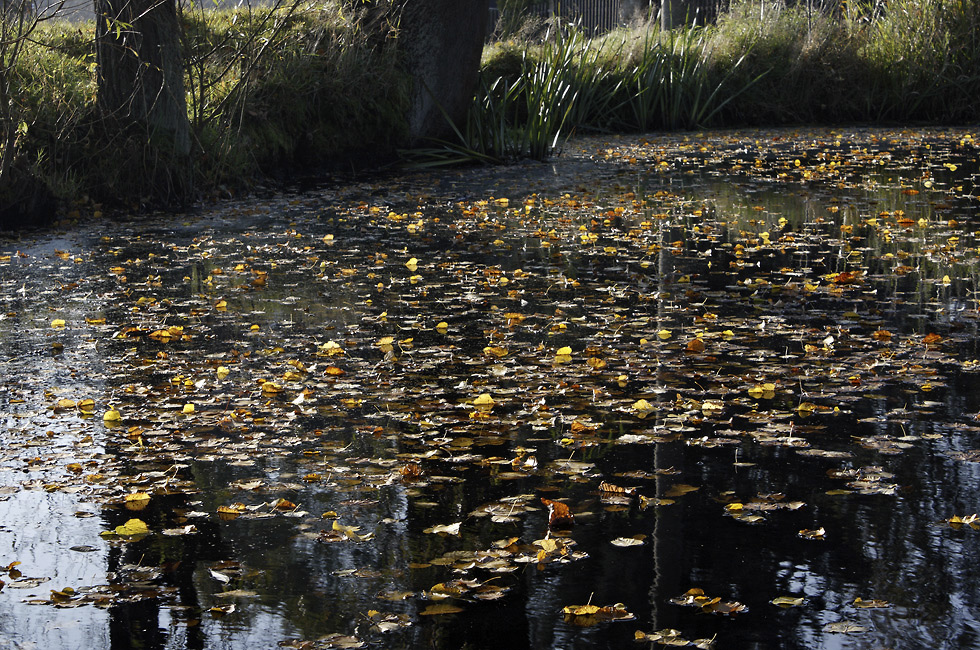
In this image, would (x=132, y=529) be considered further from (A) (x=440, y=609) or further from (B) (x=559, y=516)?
(B) (x=559, y=516)

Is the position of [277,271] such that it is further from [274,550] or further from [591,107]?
[591,107]

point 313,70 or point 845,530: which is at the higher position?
point 313,70

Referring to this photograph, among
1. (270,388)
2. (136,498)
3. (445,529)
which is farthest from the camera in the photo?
(270,388)

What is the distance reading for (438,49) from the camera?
456 inches

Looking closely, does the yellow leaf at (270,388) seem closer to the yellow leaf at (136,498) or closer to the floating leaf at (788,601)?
the yellow leaf at (136,498)

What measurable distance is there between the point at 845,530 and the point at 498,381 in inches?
66.7

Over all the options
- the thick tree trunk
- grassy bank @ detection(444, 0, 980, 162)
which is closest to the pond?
A: the thick tree trunk

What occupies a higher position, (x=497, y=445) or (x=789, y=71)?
(x=789, y=71)

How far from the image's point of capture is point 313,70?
10.9 m

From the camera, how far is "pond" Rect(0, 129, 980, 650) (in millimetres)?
2393

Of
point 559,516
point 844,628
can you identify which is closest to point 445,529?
point 559,516

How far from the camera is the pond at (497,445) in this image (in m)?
2.39

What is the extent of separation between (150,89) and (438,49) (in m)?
3.67

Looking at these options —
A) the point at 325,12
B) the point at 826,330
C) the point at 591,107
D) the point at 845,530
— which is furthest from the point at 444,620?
the point at 591,107
